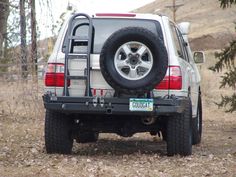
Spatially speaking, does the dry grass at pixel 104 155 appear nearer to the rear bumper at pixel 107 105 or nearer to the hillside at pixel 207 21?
the rear bumper at pixel 107 105

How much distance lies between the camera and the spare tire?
25.4 feet

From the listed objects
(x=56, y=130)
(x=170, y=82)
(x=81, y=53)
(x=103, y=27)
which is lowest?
(x=56, y=130)

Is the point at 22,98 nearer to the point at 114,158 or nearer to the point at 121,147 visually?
the point at 121,147

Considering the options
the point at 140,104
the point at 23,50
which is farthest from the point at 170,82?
the point at 23,50

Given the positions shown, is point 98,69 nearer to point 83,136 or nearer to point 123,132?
point 123,132

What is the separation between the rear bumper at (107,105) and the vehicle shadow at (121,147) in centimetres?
127

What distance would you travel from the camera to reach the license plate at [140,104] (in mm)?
7879

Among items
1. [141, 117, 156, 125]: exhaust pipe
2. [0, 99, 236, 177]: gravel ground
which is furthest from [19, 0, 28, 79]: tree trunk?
[141, 117, 156, 125]: exhaust pipe

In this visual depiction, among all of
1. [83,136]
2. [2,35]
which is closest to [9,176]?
[83,136]

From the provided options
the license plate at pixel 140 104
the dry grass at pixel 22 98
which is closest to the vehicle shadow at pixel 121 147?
the license plate at pixel 140 104

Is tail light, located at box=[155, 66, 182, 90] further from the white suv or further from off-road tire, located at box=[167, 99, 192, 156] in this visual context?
off-road tire, located at box=[167, 99, 192, 156]

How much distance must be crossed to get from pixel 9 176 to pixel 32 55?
8.10 metres

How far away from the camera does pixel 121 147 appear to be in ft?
33.3

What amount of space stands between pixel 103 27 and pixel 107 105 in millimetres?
1237
